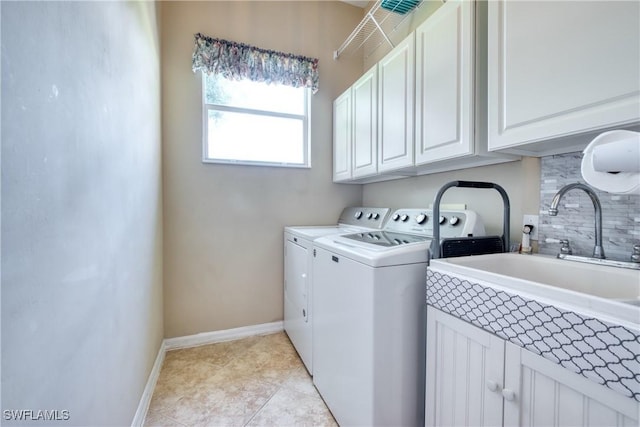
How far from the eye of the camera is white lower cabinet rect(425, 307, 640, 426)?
64cm

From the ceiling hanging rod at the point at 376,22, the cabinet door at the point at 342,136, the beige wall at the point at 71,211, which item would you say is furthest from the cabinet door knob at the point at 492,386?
the ceiling hanging rod at the point at 376,22

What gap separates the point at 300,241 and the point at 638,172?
1.72 metres

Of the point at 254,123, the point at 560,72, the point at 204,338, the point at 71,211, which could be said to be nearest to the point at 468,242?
the point at 560,72

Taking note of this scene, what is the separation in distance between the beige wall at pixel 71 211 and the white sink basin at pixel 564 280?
1.25 meters

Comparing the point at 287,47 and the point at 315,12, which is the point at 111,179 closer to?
the point at 287,47

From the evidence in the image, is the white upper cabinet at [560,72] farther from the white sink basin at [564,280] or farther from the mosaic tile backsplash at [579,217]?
the white sink basin at [564,280]

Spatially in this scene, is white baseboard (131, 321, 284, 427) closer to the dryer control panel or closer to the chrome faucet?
the dryer control panel

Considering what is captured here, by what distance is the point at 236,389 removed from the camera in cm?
169

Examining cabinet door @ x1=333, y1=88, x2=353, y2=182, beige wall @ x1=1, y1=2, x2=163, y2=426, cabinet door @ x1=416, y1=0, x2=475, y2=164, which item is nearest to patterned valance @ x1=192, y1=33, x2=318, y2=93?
cabinet door @ x1=333, y1=88, x2=353, y2=182

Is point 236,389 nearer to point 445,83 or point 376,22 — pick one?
point 445,83

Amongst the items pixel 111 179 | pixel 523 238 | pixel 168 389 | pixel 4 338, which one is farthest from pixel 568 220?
pixel 168 389

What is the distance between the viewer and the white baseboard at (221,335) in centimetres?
222

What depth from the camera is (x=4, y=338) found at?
48cm

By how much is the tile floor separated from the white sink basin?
115 cm
